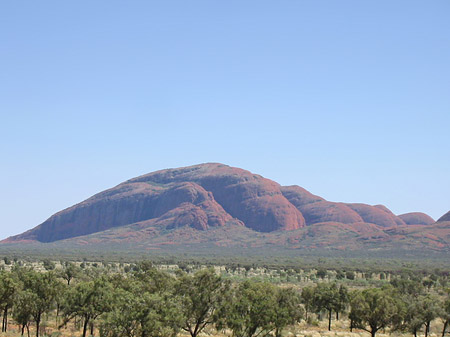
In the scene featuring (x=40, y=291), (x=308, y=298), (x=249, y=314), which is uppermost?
(x=40, y=291)

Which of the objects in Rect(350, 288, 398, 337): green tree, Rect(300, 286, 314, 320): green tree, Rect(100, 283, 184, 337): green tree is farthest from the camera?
Rect(300, 286, 314, 320): green tree

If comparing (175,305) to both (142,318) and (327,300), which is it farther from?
(327,300)

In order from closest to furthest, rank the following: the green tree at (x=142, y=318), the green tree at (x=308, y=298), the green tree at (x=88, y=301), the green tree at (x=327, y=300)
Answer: the green tree at (x=142, y=318) < the green tree at (x=88, y=301) < the green tree at (x=327, y=300) < the green tree at (x=308, y=298)

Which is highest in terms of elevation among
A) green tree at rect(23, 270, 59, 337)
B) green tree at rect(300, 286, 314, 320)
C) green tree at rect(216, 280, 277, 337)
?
green tree at rect(23, 270, 59, 337)

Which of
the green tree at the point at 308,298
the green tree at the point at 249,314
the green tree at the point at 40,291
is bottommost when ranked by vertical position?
the green tree at the point at 308,298

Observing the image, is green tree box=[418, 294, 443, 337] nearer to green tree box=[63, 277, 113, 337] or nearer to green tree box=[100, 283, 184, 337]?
green tree box=[100, 283, 184, 337]

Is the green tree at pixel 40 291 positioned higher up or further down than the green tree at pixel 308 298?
higher up

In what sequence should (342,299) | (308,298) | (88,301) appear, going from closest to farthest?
(88,301)
(342,299)
(308,298)

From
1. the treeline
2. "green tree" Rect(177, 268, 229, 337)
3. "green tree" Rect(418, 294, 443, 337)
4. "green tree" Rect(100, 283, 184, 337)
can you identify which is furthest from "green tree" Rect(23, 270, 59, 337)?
"green tree" Rect(418, 294, 443, 337)

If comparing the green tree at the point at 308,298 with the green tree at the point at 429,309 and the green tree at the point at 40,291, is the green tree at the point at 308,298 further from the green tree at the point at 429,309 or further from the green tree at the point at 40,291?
the green tree at the point at 40,291

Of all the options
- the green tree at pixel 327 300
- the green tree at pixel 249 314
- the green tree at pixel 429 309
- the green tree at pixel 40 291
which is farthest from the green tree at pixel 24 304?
the green tree at pixel 429 309

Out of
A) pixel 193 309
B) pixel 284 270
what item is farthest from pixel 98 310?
pixel 284 270

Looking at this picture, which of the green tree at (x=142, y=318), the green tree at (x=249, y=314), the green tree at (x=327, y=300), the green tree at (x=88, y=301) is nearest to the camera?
the green tree at (x=142, y=318)

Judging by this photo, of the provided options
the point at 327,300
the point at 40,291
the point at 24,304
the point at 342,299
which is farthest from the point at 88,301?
the point at 342,299
